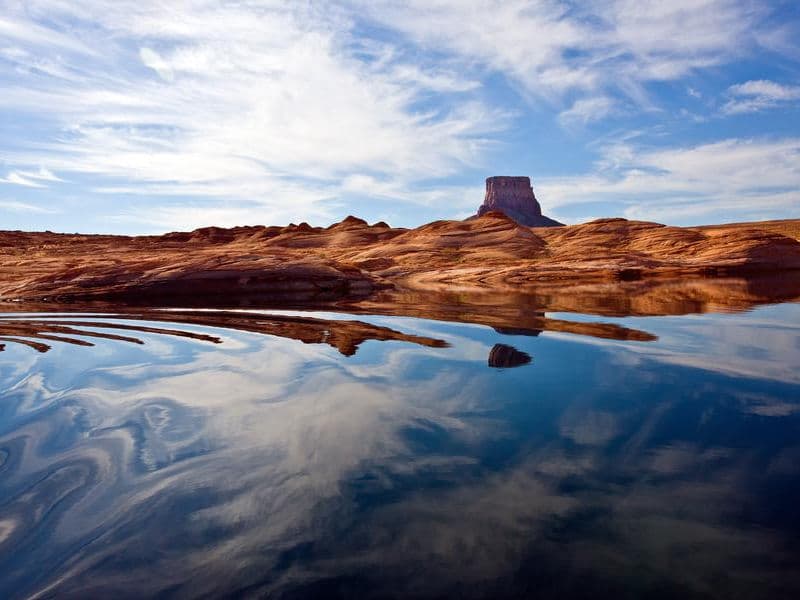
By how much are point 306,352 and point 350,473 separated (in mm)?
3701

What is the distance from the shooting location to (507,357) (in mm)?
6137

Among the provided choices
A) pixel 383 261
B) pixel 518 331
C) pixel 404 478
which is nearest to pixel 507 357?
pixel 518 331

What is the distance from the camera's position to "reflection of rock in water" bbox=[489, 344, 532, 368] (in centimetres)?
577

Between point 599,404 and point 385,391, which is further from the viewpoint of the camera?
point 385,391

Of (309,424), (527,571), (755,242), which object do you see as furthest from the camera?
(755,242)

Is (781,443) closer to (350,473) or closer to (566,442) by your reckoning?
(566,442)

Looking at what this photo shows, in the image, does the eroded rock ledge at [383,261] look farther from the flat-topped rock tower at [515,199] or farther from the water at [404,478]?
the flat-topped rock tower at [515,199]

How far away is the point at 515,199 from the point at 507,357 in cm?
16533

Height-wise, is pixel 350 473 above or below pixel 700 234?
below

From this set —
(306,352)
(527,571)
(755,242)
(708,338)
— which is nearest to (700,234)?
(755,242)

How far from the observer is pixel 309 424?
390 centimetres

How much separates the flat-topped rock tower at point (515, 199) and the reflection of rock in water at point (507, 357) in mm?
160724

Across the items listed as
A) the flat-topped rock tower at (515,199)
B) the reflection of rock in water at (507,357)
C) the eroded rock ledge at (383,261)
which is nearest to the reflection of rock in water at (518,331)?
the reflection of rock in water at (507,357)

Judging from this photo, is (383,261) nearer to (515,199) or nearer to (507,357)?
(507,357)
